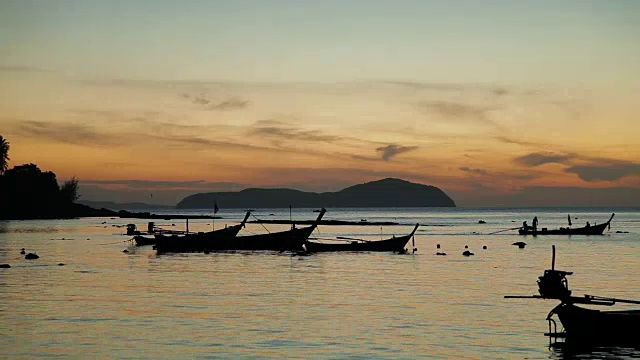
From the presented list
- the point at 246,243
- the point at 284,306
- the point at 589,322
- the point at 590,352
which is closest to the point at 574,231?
the point at 246,243

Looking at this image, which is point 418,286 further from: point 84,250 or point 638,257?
point 84,250

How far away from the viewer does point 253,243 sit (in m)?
76.7

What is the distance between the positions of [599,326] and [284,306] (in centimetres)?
1462

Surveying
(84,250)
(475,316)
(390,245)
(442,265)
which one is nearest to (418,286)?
(475,316)

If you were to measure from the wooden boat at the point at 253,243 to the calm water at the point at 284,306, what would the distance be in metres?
8.89

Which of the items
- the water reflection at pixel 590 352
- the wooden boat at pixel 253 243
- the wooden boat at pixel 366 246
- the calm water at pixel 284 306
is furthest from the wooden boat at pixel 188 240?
the water reflection at pixel 590 352

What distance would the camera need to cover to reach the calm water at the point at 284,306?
26.5m

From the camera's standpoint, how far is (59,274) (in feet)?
169

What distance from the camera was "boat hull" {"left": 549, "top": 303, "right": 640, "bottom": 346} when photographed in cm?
2633

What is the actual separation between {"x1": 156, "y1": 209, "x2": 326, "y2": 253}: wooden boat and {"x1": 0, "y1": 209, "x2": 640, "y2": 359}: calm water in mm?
8893

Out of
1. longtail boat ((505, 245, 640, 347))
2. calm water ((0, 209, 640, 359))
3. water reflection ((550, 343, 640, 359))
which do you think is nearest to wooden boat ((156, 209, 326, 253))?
calm water ((0, 209, 640, 359))

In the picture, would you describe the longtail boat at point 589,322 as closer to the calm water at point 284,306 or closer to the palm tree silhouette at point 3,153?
the calm water at point 284,306

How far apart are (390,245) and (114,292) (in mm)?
38701

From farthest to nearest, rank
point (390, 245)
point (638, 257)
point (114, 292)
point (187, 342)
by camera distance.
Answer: point (390, 245) < point (638, 257) < point (114, 292) < point (187, 342)
